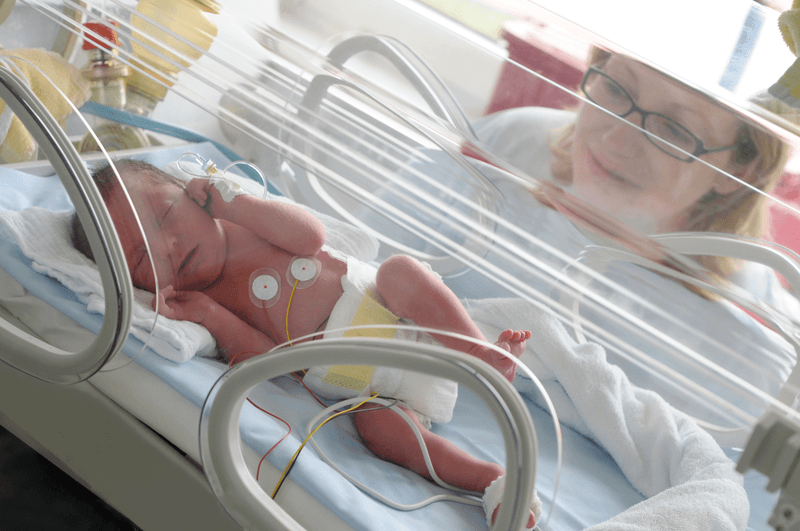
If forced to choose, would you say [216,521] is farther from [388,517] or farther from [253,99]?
[253,99]

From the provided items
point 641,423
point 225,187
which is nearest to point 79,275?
point 225,187

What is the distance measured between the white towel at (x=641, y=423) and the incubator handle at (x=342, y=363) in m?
0.10

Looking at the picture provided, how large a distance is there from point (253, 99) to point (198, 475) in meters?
0.55

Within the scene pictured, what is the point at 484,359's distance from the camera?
601 millimetres

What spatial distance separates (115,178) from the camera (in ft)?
2.68

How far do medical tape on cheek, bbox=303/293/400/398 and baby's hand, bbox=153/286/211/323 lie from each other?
22cm

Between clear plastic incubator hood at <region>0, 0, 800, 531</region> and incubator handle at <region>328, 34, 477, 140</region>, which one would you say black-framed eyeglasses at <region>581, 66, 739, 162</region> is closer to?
clear plastic incubator hood at <region>0, 0, 800, 531</region>

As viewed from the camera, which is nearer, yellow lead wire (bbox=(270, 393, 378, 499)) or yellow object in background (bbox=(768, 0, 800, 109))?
yellow lead wire (bbox=(270, 393, 378, 499))

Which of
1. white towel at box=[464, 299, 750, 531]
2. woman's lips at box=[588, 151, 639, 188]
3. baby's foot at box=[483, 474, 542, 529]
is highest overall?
woman's lips at box=[588, 151, 639, 188]

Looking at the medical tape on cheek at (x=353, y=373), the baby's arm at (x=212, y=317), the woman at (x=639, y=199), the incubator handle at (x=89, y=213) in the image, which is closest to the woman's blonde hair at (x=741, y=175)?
the woman at (x=639, y=199)

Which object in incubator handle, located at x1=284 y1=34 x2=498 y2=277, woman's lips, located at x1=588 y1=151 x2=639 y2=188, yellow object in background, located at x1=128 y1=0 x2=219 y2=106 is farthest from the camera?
woman's lips, located at x1=588 y1=151 x2=639 y2=188

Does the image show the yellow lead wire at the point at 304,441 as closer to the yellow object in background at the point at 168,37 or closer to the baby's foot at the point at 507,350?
the baby's foot at the point at 507,350

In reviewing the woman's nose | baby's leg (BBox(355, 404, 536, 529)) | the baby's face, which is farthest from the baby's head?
the woman's nose

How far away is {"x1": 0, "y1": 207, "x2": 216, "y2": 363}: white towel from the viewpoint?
2.77 feet
